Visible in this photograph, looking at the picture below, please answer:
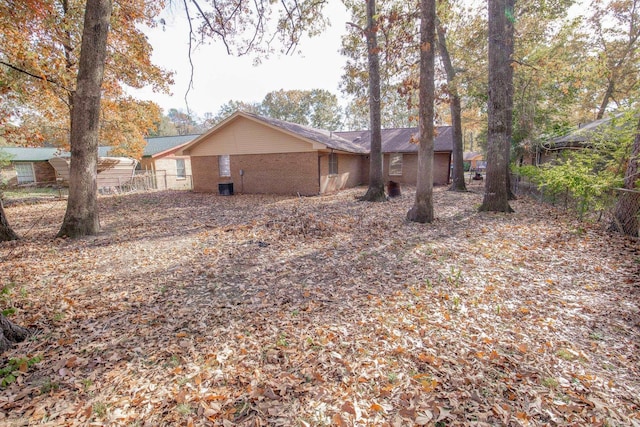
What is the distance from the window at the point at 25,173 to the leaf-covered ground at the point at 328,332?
25.6m

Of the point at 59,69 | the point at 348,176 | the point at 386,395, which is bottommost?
the point at 386,395

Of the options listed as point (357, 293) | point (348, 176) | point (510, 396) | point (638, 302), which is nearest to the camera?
point (510, 396)

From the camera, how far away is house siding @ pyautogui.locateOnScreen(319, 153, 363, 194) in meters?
16.2

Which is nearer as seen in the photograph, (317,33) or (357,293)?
(357,293)

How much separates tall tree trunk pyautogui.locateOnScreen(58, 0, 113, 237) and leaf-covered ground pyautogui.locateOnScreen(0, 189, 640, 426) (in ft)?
2.88

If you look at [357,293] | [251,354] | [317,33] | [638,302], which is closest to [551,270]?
[638,302]

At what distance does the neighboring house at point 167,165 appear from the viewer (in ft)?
74.3

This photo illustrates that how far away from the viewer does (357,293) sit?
14.0 ft

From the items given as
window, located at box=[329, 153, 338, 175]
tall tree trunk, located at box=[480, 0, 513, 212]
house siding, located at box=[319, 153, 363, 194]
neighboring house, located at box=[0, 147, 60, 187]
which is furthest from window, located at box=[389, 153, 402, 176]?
neighboring house, located at box=[0, 147, 60, 187]

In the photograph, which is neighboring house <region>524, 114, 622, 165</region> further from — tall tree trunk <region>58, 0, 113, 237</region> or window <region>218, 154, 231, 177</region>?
window <region>218, 154, 231, 177</region>

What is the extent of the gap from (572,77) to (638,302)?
10.3 meters

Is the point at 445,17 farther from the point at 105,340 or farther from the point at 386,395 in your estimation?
the point at 105,340

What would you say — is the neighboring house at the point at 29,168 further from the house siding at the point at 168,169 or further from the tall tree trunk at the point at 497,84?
the tall tree trunk at the point at 497,84

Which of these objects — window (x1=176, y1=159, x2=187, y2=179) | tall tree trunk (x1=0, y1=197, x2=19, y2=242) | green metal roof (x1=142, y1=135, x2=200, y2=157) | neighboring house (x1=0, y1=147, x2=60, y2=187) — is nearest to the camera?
tall tree trunk (x1=0, y1=197, x2=19, y2=242)
